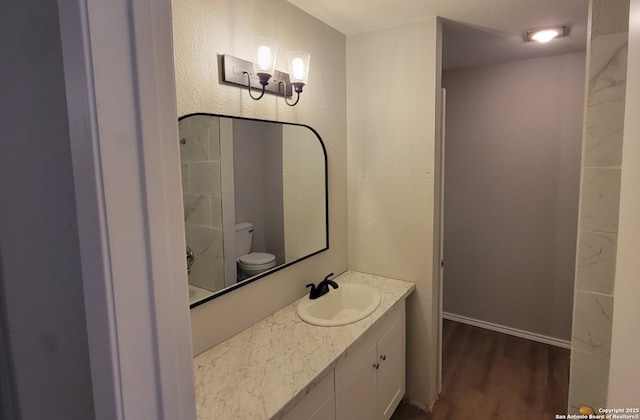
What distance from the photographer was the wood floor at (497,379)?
2.26 m

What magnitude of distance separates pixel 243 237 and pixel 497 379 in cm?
215

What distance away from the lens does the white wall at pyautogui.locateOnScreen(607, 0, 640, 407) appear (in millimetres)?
634

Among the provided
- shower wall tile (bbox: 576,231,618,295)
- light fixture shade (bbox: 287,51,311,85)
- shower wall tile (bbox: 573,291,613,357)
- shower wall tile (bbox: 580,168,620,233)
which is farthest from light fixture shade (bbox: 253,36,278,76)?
shower wall tile (bbox: 573,291,613,357)

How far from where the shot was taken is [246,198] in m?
1.72

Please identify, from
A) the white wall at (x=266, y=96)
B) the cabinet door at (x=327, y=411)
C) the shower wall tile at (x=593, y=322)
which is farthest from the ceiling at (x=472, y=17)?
the cabinet door at (x=327, y=411)

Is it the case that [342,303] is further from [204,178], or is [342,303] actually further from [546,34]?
[546,34]

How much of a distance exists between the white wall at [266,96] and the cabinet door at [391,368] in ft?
1.75

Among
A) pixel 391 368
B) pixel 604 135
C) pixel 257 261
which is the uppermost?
pixel 604 135

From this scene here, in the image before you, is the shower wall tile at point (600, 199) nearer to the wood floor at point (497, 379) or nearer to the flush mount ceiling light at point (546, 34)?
the flush mount ceiling light at point (546, 34)

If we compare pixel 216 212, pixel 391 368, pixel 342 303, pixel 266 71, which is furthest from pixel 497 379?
pixel 266 71

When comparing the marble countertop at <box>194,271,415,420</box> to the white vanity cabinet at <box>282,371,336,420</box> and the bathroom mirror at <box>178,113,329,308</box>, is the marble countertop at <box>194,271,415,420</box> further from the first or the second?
the bathroom mirror at <box>178,113,329,308</box>

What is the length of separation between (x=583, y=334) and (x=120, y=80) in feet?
5.94

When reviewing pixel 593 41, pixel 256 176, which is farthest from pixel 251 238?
pixel 593 41

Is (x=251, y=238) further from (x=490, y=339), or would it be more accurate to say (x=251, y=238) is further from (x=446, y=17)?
(x=490, y=339)
